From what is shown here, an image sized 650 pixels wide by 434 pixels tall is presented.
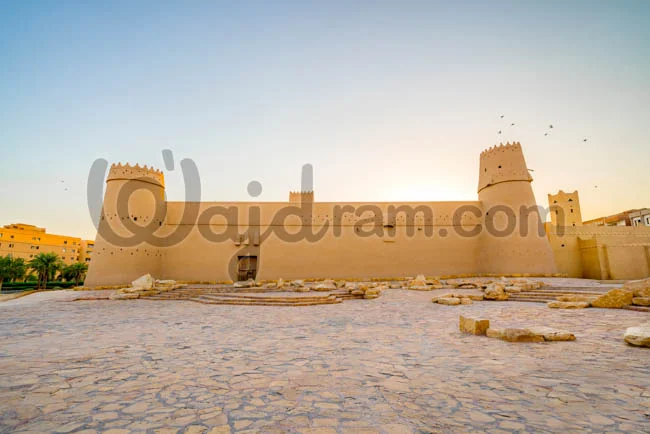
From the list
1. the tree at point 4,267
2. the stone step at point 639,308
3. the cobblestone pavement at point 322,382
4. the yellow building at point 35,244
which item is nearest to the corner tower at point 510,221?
the stone step at point 639,308

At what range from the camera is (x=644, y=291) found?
728 cm

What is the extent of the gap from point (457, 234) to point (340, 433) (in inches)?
764

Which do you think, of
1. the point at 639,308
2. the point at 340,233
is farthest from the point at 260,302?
the point at 639,308

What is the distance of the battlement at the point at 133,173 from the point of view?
1780 cm

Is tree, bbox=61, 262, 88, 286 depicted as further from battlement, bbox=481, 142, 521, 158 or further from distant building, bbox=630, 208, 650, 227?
distant building, bbox=630, 208, 650, 227

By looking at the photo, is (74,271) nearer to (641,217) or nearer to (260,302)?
(260,302)

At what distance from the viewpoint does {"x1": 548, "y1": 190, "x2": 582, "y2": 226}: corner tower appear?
108 ft

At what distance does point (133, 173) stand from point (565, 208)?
41163mm

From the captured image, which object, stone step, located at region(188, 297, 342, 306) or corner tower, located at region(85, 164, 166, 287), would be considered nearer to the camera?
stone step, located at region(188, 297, 342, 306)

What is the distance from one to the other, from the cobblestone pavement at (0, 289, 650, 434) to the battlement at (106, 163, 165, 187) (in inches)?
576

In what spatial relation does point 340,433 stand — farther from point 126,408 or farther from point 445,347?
point 445,347

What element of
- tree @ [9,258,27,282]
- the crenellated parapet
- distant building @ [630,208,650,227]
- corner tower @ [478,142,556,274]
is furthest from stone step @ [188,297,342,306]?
distant building @ [630,208,650,227]

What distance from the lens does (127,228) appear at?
17.6 metres

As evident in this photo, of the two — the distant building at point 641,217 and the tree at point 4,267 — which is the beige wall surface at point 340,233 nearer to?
the tree at point 4,267
